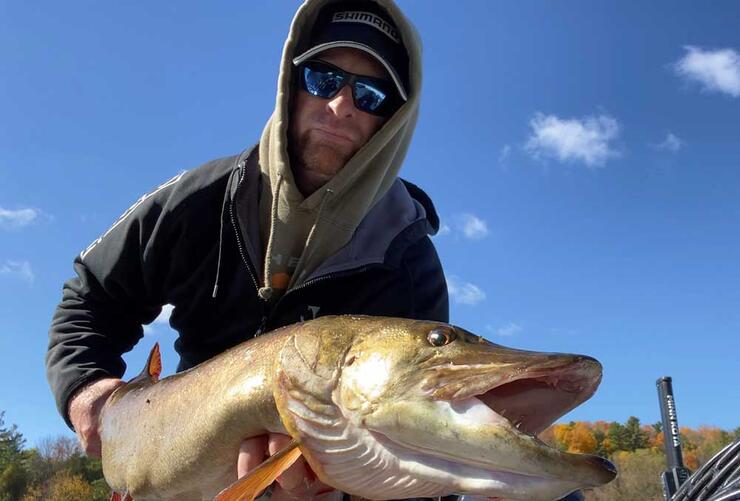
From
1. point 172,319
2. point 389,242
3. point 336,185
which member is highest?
point 336,185

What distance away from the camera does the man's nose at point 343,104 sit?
4.62 meters

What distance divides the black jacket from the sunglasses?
723 mm

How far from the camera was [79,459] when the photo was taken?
6356 cm

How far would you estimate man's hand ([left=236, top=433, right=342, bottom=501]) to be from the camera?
2.85 metres

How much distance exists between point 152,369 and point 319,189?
1670 mm

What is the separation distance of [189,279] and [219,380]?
1554mm

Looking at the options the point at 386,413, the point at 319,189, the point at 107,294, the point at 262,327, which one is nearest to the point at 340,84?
the point at 319,189

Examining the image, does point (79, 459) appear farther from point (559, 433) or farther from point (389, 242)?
point (389, 242)

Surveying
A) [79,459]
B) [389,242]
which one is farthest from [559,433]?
[389,242]

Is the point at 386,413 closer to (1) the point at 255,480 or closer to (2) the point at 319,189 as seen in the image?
(1) the point at 255,480

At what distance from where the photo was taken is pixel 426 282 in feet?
16.1

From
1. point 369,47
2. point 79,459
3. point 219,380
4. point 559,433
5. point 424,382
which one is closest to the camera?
point 424,382

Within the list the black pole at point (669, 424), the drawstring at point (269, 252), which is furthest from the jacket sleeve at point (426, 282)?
the black pole at point (669, 424)

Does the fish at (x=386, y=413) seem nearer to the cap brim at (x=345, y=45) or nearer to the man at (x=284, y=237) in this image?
the man at (x=284, y=237)
